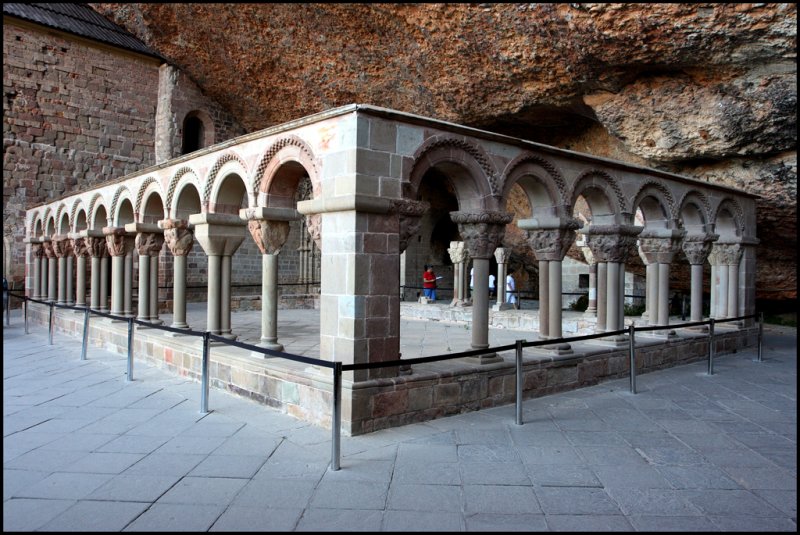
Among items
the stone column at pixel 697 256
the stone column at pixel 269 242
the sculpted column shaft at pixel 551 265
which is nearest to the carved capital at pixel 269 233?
the stone column at pixel 269 242

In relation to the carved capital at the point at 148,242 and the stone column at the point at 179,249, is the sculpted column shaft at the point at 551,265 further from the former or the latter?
the carved capital at the point at 148,242

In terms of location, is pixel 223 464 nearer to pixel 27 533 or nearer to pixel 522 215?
pixel 27 533

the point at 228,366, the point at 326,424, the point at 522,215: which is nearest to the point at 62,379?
the point at 228,366

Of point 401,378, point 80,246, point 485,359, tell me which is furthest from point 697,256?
point 80,246

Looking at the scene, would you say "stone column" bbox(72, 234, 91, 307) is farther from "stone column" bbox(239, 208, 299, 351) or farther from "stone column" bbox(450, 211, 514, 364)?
"stone column" bbox(450, 211, 514, 364)

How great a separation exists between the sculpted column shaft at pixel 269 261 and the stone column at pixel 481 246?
1960mm

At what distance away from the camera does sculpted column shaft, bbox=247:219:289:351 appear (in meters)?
6.20

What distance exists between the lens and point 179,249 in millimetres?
8000

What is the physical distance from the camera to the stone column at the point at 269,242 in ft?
20.2

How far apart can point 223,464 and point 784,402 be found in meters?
5.81

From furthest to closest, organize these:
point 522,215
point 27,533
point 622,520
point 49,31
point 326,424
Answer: point 522,215 → point 49,31 → point 326,424 → point 622,520 → point 27,533

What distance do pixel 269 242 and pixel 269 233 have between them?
0.10 meters

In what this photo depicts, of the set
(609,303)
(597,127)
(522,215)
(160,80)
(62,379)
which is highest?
(160,80)

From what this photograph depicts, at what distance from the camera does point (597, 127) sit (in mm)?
12703
